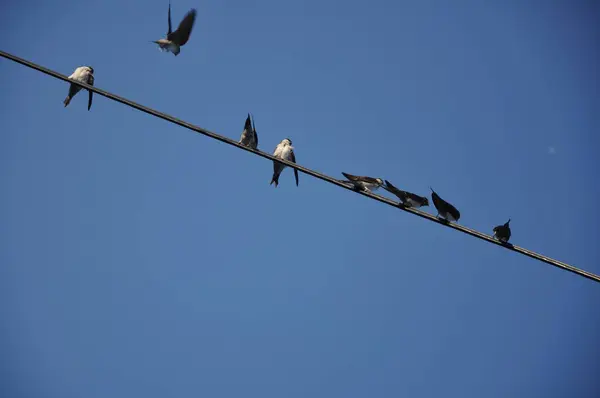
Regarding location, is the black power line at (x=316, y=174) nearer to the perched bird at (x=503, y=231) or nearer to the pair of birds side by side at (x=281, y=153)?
the pair of birds side by side at (x=281, y=153)

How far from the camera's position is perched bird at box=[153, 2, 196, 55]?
8360 mm

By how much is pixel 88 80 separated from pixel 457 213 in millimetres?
6996

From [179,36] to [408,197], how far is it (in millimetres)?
4355

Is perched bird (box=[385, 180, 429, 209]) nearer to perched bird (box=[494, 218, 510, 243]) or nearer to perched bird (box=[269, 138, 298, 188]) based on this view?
perched bird (box=[494, 218, 510, 243])

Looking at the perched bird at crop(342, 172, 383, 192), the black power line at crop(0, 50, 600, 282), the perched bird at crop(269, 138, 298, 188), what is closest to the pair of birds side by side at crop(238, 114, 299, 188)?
the perched bird at crop(269, 138, 298, 188)

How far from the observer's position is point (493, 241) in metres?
4.18

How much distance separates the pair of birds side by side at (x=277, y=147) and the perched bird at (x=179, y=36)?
5.65 feet

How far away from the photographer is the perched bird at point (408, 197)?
21.8 feet

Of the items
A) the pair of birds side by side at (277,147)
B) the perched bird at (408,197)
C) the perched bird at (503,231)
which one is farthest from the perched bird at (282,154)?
the perched bird at (503,231)

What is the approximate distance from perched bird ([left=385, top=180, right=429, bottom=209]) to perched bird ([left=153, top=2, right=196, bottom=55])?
407 centimetres

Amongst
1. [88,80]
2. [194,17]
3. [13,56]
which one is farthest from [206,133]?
[88,80]

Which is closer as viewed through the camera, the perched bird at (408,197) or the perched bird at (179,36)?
the perched bird at (408,197)

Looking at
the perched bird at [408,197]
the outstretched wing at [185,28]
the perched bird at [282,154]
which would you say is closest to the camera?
the perched bird at [408,197]

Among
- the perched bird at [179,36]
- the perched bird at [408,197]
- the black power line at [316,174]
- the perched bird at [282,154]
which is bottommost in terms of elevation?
the black power line at [316,174]
